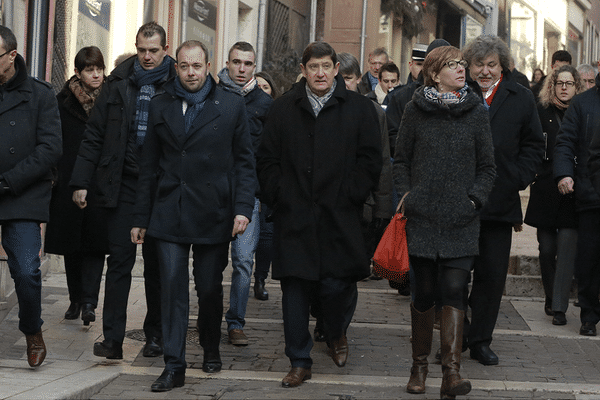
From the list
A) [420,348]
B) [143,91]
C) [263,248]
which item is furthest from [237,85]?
[420,348]

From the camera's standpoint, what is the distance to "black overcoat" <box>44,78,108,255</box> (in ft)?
26.6

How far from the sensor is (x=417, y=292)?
6168mm

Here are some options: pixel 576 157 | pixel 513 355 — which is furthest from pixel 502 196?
pixel 576 157

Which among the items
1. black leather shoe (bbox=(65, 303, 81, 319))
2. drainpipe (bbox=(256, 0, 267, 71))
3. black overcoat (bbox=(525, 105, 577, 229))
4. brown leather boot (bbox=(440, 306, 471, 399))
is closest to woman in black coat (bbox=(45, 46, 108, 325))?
black leather shoe (bbox=(65, 303, 81, 319))

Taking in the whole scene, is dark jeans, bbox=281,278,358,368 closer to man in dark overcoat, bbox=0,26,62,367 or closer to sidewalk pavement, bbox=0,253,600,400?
sidewalk pavement, bbox=0,253,600,400

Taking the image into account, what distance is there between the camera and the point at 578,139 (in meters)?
8.47

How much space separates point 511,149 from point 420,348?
67.4 inches

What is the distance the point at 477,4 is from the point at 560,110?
950 inches

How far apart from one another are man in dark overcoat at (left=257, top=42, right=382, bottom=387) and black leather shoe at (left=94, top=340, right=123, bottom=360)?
4.02 ft

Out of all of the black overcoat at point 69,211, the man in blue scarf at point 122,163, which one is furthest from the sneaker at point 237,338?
the black overcoat at point 69,211

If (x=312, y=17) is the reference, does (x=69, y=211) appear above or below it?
below

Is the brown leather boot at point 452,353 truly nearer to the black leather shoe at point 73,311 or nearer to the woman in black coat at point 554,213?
the woman in black coat at point 554,213

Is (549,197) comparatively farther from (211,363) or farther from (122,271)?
(122,271)

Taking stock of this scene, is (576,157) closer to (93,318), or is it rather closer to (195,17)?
(93,318)
